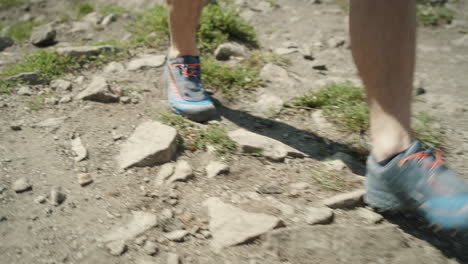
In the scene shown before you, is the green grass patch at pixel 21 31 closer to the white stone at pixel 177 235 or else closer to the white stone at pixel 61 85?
the white stone at pixel 61 85

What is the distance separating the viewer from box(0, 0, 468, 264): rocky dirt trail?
1.30m

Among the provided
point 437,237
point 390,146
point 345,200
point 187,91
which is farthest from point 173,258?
point 187,91

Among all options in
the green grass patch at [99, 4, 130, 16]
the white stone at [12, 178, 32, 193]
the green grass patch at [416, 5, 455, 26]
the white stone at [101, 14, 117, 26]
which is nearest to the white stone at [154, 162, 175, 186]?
the white stone at [12, 178, 32, 193]

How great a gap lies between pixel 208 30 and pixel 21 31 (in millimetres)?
1848

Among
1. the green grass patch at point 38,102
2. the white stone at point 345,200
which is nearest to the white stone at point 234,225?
the white stone at point 345,200

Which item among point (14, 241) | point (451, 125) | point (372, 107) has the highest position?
point (372, 107)

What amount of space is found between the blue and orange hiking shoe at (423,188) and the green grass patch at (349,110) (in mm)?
690

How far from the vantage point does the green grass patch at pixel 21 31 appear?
3.39m

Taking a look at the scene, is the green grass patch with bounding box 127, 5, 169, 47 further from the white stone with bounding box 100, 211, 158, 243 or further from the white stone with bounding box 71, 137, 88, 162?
the white stone with bounding box 100, 211, 158, 243

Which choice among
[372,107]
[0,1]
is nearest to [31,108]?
[372,107]

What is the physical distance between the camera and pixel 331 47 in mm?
3215

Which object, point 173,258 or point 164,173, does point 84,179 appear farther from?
point 173,258

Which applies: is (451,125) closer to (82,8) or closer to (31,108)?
(31,108)

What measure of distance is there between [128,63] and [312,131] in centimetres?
148
